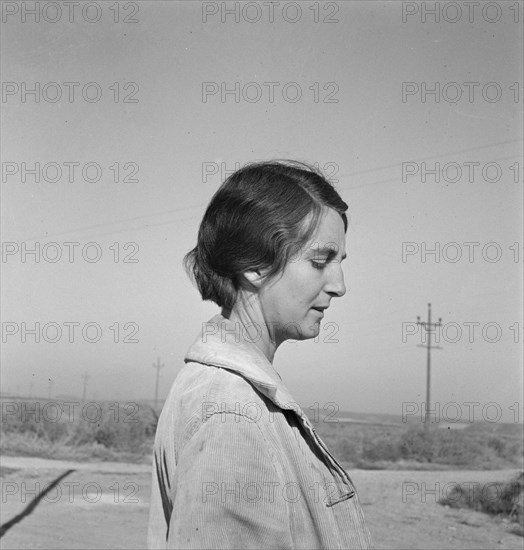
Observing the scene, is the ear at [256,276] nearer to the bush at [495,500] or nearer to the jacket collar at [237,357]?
the jacket collar at [237,357]

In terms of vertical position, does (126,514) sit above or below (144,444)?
below

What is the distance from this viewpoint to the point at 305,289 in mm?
1490

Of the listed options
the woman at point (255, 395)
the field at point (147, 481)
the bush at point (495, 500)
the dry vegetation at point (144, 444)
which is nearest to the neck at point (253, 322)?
the woman at point (255, 395)

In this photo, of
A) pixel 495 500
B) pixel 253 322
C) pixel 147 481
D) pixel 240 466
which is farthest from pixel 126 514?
pixel 240 466

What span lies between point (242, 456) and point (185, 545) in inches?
6.3

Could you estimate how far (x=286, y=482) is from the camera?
1.21m

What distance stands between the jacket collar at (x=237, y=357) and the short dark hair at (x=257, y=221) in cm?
13

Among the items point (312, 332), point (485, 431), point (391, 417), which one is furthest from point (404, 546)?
point (391, 417)

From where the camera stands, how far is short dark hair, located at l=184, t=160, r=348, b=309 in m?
1.49

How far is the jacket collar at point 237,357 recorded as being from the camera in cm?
131

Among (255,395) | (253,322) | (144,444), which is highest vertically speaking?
(253,322)

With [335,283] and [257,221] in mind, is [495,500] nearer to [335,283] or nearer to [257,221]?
[335,283]

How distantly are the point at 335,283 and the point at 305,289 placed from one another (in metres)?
0.08

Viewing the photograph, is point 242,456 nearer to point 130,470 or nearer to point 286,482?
point 286,482
